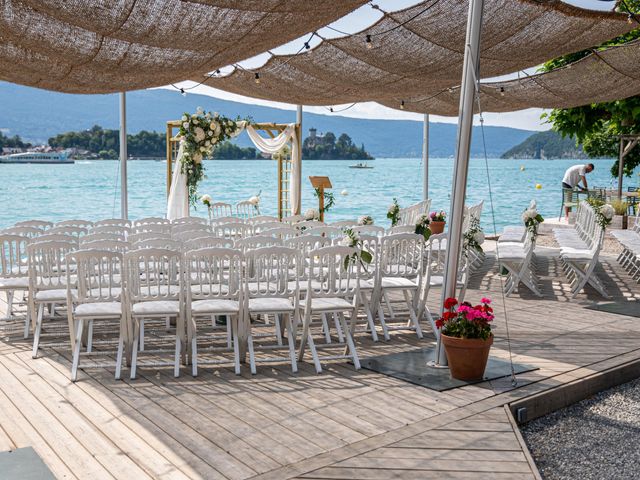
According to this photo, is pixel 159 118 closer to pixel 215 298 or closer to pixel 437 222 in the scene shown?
pixel 437 222

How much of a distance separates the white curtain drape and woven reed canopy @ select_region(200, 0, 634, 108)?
2446 mm

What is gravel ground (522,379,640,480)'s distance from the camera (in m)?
4.05

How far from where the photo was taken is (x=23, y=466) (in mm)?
3627

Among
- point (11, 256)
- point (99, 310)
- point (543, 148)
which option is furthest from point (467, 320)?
point (543, 148)

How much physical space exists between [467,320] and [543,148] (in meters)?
75.9

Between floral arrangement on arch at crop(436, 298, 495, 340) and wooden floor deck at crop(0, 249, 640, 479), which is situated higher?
floral arrangement on arch at crop(436, 298, 495, 340)

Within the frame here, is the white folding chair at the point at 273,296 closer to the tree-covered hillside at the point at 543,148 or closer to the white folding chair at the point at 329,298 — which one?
the white folding chair at the point at 329,298

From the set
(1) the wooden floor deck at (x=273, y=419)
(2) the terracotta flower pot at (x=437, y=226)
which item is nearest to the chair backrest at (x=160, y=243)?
(1) the wooden floor deck at (x=273, y=419)

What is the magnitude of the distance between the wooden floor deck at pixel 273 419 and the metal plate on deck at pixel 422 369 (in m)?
0.10

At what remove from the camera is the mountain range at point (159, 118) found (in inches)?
1994

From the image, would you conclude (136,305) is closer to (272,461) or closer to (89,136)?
(272,461)

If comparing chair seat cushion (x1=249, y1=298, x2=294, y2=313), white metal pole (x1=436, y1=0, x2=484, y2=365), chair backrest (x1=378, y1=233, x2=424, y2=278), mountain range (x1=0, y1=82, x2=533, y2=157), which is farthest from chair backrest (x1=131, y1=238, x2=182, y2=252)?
mountain range (x1=0, y1=82, x2=533, y2=157)

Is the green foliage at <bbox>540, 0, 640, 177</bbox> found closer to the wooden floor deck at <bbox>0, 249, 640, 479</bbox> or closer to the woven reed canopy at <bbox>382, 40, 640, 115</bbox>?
the woven reed canopy at <bbox>382, 40, 640, 115</bbox>

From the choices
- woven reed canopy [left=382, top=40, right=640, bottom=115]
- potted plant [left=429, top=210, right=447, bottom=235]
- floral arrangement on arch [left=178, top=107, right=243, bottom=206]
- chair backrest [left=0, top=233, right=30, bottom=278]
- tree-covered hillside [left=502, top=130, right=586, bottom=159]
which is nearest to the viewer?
chair backrest [left=0, top=233, right=30, bottom=278]
